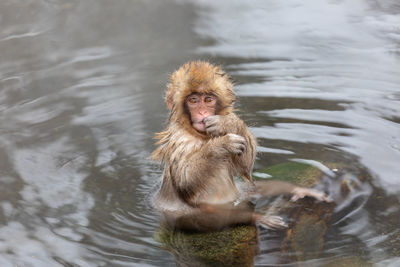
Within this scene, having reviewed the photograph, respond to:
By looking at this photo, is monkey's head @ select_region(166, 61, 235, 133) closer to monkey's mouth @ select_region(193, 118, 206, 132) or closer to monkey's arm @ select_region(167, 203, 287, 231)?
monkey's mouth @ select_region(193, 118, 206, 132)

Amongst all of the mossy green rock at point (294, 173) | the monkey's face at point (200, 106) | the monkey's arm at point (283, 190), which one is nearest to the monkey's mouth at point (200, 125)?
the monkey's face at point (200, 106)

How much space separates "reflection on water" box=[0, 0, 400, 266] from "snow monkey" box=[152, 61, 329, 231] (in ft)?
0.99

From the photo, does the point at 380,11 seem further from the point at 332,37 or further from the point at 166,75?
the point at 166,75

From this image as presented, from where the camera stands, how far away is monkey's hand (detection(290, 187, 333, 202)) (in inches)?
234

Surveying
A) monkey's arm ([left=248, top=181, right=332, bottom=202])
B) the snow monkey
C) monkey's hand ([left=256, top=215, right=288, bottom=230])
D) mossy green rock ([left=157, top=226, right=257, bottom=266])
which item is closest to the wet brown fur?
the snow monkey

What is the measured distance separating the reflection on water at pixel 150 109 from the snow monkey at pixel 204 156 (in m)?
0.30

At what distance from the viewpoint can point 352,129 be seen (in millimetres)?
7262

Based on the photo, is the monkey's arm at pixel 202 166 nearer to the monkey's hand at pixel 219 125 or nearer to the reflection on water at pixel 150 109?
the monkey's hand at pixel 219 125

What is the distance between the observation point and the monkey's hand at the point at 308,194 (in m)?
5.93

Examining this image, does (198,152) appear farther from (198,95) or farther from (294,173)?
(294,173)

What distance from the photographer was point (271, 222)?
548cm

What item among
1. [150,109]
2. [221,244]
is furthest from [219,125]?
[150,109]

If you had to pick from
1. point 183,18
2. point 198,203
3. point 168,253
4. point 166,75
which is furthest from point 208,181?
point 183,18

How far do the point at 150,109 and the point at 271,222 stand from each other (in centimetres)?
314
